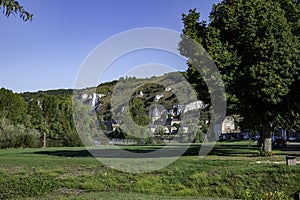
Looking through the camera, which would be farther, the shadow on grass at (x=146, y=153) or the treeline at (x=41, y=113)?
the treeline at (x=41, y=113)

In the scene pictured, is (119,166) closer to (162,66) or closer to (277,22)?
(162,66)

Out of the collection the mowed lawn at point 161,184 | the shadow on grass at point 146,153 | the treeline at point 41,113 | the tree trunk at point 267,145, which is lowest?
the mowed lawn at point 161,184

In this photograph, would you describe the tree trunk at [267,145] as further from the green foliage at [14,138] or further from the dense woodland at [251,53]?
the green foliage at [14,138]

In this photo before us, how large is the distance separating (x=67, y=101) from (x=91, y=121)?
33.7 metres

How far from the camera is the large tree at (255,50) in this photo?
72.0ft

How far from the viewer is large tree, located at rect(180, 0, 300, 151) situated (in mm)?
21938

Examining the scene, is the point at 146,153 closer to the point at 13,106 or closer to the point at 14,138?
the point at 14,138

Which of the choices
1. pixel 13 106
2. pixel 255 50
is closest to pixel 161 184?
pixel 255 50

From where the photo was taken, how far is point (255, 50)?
22547 millimetres

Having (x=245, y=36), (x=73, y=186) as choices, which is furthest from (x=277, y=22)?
(x=73, y=186)

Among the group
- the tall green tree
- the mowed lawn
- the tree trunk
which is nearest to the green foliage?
the tall green tree

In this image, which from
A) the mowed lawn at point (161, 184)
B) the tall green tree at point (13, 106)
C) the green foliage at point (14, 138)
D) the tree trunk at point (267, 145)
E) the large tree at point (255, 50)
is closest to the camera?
the mowed lawn at point (161, 184)

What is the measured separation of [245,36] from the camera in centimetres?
2297

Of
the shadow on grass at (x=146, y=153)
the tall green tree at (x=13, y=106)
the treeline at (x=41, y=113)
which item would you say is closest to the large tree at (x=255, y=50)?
the shadow on grass at (x=146, y=153)
